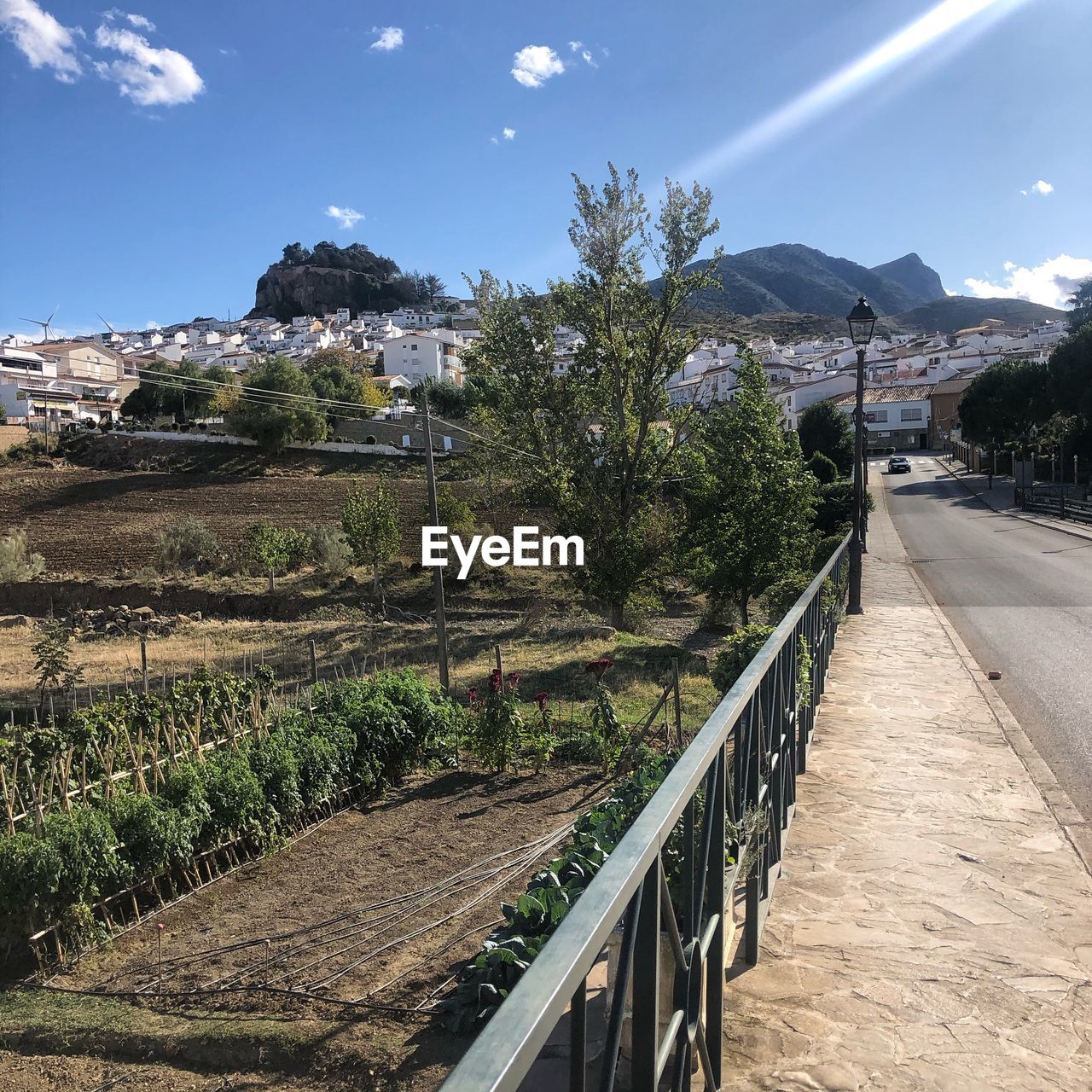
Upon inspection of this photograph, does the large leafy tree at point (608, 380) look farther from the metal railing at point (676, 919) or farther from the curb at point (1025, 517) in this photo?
the metal railing at point (676, 919)

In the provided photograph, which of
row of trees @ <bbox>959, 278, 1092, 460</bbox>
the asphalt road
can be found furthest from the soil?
row of trees @ <bbox>959, 278, 1092, 460</bbox>

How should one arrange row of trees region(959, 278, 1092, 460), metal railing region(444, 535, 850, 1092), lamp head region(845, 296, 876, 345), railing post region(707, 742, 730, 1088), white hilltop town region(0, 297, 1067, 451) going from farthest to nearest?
white hilltop town region(0, 297, 1067, 451), row of trees region(959, 278, 1092, 460), lamp head region(845, 296, 876, 345), railing post region(707, 742, 730, 1088), metal railing region(444, 535, 850, 1092)

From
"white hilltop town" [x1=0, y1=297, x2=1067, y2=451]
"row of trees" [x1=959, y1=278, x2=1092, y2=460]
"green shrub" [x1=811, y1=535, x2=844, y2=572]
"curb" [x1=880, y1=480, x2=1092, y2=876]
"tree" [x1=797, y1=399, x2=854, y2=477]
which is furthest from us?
"white hilltop town" [x1=0, y1=297, x2=1067, y2=451]

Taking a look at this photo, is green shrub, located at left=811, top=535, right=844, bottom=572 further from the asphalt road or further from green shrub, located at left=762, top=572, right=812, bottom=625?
green shrub, located at left=762, top=572, right=812, bottom=625

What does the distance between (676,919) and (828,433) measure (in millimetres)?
44963

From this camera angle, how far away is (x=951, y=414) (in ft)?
230

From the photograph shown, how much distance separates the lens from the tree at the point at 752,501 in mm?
18875

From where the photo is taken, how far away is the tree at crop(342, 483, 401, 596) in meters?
30.5

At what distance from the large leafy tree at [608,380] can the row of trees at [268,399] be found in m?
20.5

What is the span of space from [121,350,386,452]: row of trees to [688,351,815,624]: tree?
88.3 ft

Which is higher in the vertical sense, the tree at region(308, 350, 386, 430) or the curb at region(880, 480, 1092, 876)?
the tree at region(308, 350, 386, 430)

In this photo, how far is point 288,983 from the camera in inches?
227

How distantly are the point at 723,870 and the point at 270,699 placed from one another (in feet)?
31.1

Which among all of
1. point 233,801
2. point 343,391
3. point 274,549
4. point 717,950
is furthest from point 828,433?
point 717,950
